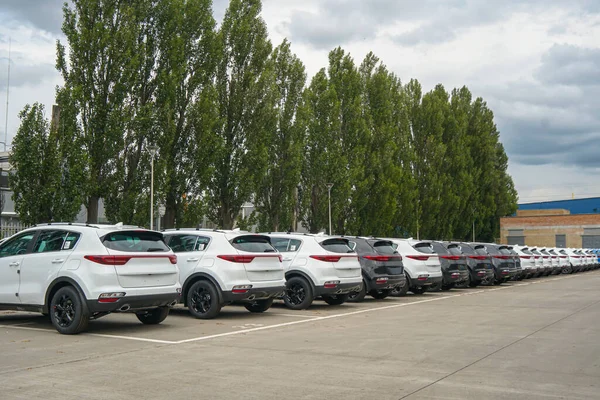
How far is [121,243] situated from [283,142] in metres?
26.2

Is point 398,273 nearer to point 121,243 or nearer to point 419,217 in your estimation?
point 121,243

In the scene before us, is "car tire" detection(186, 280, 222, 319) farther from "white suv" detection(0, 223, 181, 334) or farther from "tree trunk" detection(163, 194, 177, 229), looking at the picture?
"tree trunk" detection(163, 194, 177, 229)

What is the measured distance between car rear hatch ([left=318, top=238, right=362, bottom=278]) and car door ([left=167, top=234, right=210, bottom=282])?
3103mm

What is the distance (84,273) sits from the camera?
10.3 meters

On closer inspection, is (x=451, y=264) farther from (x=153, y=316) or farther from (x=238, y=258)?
(x=153, y=316)

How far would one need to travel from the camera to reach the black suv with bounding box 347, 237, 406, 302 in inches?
685

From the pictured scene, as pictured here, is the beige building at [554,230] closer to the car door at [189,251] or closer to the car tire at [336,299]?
the car tire at [336,299]

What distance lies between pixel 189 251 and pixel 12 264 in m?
3.32

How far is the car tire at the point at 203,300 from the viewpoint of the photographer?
12711mm

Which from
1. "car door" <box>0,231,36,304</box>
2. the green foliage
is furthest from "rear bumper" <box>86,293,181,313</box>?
the green foliage

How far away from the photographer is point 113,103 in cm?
2631

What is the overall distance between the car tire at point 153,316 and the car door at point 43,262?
1901 mm

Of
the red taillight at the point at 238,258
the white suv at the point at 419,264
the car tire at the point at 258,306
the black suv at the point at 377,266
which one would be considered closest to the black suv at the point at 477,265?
the white suv at the point at 419,264

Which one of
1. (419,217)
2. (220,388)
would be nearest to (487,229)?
(419,217)
